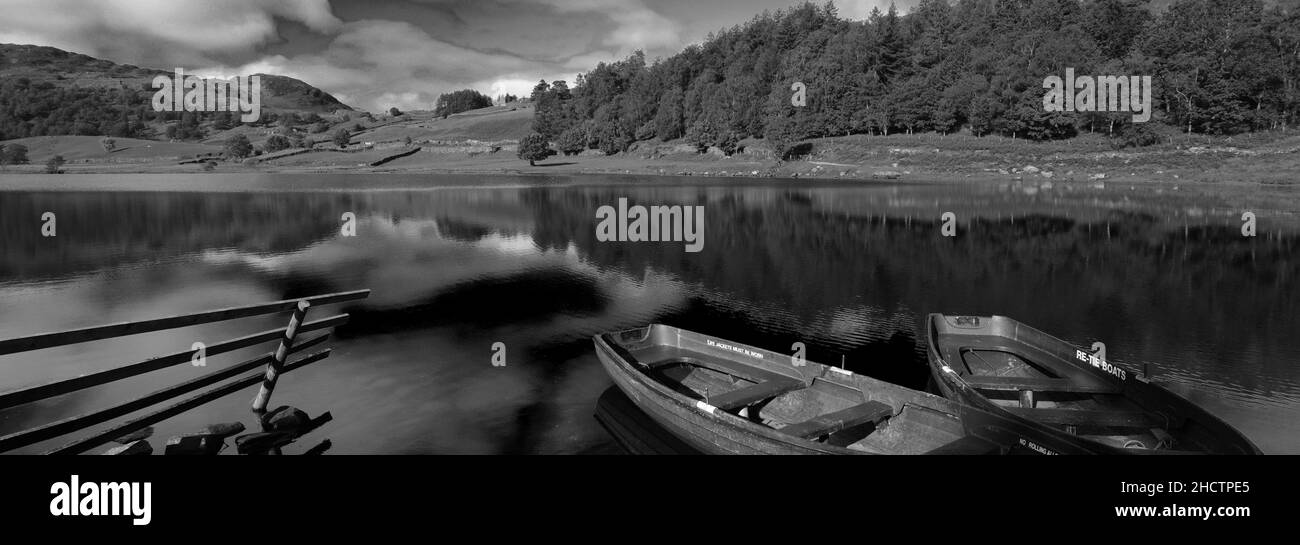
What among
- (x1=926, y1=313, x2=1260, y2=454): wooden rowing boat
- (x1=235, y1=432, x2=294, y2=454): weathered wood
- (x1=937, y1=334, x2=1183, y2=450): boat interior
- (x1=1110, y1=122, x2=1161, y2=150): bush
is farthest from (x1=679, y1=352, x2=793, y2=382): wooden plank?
(x1=1110, y1=122, x2=1161, y2=150): bush

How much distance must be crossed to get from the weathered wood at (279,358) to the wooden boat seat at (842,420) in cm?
1403

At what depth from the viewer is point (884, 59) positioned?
190625mm

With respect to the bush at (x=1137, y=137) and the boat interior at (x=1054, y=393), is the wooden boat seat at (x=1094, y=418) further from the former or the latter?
the bush at (x=1137, y=137)

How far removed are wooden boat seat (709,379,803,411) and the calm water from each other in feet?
11.3

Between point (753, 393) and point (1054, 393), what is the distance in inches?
344

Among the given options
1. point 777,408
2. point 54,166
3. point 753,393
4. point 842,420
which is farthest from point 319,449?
point 54,166

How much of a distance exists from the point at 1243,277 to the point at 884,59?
6488 inches

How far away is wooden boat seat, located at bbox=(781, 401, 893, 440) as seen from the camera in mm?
15406

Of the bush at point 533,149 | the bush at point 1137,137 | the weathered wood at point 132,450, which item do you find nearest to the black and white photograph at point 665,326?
the weathered wood at point 132,450

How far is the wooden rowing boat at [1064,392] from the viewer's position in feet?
47.7

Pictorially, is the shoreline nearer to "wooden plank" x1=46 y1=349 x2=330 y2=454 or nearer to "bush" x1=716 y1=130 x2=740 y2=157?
"bush" x1=716 y1=130 x2=740 y2=157

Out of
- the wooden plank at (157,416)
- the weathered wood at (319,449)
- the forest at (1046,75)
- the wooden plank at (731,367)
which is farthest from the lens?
the forest at (1046,75)

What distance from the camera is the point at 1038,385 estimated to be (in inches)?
731
